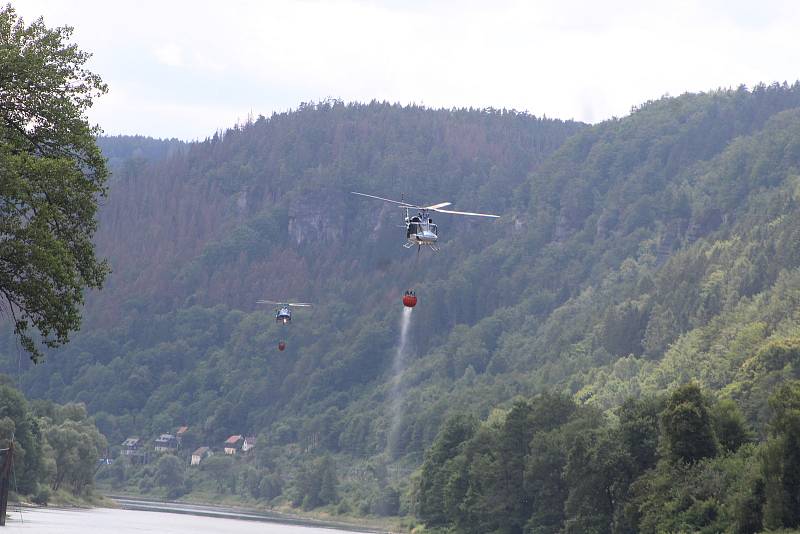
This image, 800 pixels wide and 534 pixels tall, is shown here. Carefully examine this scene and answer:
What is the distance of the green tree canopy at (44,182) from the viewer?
51.3 metres

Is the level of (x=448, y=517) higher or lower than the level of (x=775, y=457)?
lower

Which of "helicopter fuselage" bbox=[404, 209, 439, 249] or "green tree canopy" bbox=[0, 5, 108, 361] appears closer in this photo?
"green tree canopy" bbox=[0, 5, 108, 361]

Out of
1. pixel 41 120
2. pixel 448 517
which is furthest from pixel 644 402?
pixel 41 120

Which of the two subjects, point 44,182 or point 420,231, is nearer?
point 44,182

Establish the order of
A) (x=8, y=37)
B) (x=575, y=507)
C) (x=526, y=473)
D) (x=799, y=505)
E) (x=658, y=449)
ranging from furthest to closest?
1. (x=526, y=473)
2. (x=575, y=507)
3. (x=658, y=449)
4. (x=799, y=505)
5. (x=8, y=37)

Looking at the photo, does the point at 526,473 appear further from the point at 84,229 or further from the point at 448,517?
the point at 84,229

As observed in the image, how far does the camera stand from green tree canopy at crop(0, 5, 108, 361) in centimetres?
5134

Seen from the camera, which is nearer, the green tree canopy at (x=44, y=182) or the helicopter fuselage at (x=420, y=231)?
the green tree canopy at (x=44, y=182)

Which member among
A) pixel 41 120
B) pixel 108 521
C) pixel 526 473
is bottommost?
pixel 108 521

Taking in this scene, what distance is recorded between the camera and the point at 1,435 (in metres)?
183

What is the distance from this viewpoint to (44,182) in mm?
52344

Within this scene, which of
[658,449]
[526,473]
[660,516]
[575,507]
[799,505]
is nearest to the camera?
[799,505]

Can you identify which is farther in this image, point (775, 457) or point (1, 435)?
point (1, 435)

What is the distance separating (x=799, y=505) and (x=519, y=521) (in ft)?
217
